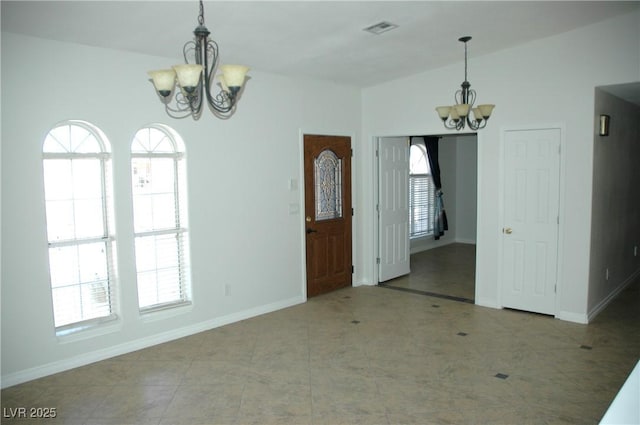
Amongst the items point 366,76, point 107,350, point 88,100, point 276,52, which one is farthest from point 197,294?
point 366,76

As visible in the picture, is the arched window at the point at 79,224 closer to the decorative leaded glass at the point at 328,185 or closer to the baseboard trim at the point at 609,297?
the decorative leaded glass at the point at 328,185

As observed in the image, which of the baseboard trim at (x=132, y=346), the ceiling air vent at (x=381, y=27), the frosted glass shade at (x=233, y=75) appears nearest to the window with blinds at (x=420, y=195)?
the baseboard trim at (x=132, y=346)

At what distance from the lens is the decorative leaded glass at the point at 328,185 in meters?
6.08

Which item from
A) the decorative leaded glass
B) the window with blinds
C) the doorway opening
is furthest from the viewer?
the window with blinds

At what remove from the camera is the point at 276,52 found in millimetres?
4617

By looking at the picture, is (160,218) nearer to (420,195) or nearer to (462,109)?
(462,109)

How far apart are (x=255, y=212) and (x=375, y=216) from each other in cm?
201

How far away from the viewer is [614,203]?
18.7 ft

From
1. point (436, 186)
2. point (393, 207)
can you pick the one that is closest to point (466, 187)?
point (436, 186)

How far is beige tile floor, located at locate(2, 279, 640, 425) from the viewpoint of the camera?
130 inches

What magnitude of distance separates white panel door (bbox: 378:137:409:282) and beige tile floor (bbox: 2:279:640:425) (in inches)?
62.4

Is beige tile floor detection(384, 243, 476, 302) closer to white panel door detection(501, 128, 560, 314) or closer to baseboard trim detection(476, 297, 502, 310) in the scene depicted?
baseboard trim detection(476, 297, 502, 310)

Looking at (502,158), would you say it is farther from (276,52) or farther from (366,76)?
(276,52)

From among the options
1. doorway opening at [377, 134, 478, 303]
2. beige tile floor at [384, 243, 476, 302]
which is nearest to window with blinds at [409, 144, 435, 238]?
doorway opening at [377, 134, 478, 303]
